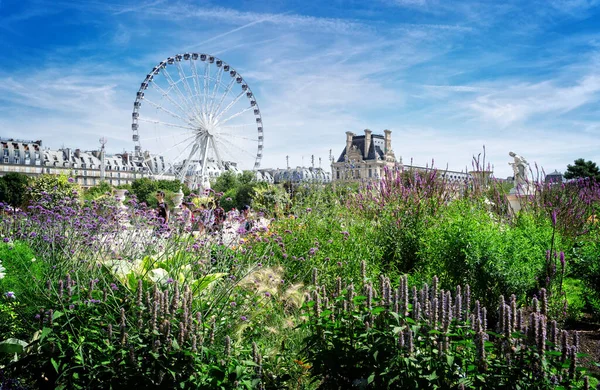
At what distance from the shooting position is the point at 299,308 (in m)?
4.12

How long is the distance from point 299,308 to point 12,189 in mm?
61306

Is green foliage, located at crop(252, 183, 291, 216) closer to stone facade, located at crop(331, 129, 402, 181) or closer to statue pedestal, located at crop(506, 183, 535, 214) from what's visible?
statue pedestal, located at crop(506, 183, 535, 214)

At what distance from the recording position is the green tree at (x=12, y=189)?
179 ft

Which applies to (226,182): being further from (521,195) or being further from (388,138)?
(388,138)

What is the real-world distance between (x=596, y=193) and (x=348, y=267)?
821cm

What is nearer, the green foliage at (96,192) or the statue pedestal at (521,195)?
the statue pedestal at (521,195)

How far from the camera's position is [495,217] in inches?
347

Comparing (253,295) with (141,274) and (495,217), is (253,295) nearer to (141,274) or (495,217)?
(141,274)

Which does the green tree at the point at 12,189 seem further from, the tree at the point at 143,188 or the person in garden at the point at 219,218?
the person in garden at the point at 219,218

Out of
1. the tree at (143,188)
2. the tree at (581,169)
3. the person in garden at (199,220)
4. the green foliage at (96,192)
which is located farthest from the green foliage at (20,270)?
the tree at (143,188)

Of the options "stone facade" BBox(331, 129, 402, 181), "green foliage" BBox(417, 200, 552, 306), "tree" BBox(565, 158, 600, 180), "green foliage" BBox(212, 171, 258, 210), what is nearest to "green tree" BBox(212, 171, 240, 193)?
"green foliage" BBox(212, 171, 258, 210)

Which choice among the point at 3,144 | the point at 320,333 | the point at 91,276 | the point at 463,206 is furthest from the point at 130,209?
the point at 3,144

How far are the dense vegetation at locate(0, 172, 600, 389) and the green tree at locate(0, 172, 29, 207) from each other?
5387 centimetres

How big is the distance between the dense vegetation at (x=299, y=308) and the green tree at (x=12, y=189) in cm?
5387
